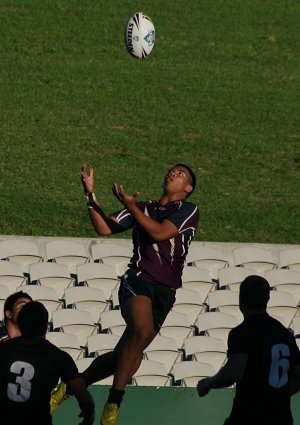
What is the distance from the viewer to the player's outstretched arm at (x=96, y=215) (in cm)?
938

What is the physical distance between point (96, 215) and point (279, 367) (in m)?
2.45

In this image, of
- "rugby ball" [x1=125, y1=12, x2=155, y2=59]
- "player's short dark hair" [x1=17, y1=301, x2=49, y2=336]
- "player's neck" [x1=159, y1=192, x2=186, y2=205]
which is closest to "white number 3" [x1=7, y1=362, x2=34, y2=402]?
"player's short dark hair" [x1=17, y1=301, x2=49, y2=336]

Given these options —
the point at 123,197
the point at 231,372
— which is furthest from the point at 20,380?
the point at 123,197

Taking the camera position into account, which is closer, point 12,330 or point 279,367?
point 279,367

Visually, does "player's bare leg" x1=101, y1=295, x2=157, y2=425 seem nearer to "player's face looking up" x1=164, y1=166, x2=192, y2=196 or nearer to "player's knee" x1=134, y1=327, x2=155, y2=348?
"player's knee" x1=134, y1=327, x2=155, y2=348

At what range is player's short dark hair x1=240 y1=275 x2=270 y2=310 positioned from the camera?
7.56 metres

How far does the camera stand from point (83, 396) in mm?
7766

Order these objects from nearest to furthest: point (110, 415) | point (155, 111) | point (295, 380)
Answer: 1. point (295, 380)
2. point (110, 415)
3. point (155, 111)

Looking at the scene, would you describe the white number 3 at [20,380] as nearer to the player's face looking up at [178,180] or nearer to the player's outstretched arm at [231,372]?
the player's outstretched arm at [231,372]

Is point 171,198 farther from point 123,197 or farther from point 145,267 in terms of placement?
point 123,197

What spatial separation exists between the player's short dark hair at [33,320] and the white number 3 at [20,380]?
0.21 metres

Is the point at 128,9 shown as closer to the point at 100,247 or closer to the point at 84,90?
the point at 84,90

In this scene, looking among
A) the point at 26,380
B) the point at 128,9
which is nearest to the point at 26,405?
the point at 26,380

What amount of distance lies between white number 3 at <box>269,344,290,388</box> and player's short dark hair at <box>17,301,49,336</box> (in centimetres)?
151
